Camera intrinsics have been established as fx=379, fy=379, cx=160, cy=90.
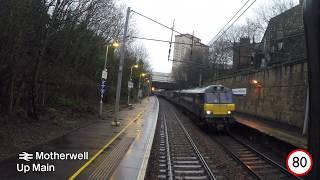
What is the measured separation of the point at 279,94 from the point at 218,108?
Result: 197 inches

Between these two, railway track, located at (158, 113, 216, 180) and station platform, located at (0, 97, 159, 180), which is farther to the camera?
railway track, located at (158, 113, 216, 180)

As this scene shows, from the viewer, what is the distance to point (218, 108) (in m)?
24.9

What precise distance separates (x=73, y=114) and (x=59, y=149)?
12794 millimetres

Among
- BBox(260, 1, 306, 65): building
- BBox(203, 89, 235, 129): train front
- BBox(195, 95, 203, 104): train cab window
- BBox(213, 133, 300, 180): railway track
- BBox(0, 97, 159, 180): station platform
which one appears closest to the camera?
BBox(0, 97, 159, 180): station platform

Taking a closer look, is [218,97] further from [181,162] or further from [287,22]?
[287,22]

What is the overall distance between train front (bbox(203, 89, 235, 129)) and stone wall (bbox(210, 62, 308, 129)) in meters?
3.63

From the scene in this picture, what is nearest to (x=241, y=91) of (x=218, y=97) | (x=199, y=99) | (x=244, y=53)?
(x=199, y=99)

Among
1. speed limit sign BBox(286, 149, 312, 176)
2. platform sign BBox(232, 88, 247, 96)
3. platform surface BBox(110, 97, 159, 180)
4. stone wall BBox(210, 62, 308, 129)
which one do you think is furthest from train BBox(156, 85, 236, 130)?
speed limit sign BBox(286, 149, 312, 176)

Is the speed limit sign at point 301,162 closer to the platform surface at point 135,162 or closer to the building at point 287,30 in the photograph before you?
the platform surface at point 135,162

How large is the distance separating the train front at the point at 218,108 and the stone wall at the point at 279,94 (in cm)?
363

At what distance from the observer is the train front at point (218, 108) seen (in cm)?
2458

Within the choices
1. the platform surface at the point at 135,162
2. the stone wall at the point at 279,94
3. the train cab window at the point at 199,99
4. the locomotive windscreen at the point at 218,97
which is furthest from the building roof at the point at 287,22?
the platform surface at the point at 135,162

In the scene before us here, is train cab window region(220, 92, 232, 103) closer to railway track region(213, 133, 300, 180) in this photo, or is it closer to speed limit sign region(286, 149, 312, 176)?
railway track region(213, 133, 300, 180)

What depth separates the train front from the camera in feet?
80.6
